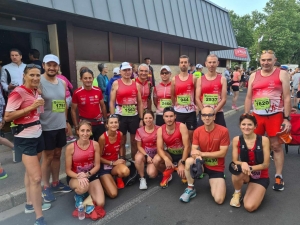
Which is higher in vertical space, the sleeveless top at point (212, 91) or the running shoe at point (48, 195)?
the sleeveless top at point (212, 91)

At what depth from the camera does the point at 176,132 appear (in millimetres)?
3916

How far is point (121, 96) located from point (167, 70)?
100 cm

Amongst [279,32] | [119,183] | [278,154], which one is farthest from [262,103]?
[279,32]

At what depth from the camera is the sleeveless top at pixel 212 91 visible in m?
4.09

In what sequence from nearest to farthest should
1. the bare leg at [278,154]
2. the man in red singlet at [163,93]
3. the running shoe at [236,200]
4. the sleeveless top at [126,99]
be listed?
1. the running shoe at [236,200]
2. the bare leg at [278,154]
3. the sleeveless top at [126,99]
4. the man in red singlet at [163,93]

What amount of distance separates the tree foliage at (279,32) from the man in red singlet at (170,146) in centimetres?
3063

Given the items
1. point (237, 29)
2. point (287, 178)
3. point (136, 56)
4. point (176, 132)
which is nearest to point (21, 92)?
point (176, 132)

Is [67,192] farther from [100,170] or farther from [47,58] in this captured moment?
[47,58]

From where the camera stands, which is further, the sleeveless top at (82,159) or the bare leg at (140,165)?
the bare leg at (140,165)

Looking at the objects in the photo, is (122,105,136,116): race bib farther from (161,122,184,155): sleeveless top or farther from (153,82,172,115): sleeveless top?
(161,122,184,155): sleeveless top

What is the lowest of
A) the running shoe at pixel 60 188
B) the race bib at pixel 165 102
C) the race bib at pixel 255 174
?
the running shoe at pixel 60 188

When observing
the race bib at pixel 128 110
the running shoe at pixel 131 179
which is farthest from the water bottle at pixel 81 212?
the race bib at pixel 128 110

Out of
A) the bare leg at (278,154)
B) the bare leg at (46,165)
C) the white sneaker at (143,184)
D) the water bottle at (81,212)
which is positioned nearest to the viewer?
the water bottle at (81,212)

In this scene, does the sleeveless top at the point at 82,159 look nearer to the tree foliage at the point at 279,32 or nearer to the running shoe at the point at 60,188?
the running shoe at the point at 60,188
